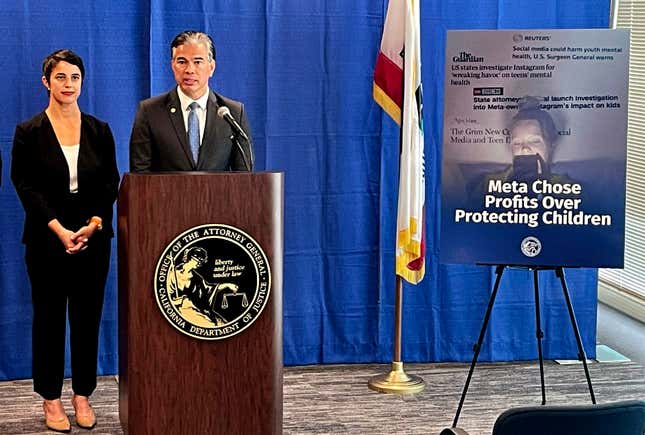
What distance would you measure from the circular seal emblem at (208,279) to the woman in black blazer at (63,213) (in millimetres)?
829

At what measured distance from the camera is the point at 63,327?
424 cm

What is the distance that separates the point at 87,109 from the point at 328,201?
1.34 metres

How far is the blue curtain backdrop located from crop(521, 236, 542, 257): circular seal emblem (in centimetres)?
139

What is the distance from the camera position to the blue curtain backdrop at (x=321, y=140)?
4887 mm

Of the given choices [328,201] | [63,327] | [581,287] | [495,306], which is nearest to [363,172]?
[328,201]

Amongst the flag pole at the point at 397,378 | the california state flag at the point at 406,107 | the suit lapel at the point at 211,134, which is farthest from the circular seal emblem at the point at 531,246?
the suit lapel at the point at 211,134

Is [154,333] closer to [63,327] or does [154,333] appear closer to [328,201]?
[63,327]

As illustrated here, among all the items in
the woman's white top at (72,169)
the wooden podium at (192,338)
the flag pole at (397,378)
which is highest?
the woman's white top at (72,169)

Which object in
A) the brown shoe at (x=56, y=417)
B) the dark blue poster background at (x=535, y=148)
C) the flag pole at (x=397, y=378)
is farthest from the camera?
the flag pole at (x=397, y=378)

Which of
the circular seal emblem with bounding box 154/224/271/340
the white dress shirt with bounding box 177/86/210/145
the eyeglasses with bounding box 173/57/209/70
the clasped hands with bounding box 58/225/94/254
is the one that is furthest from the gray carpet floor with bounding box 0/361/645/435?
the eyeglasses with bounding box 173/57/209/70

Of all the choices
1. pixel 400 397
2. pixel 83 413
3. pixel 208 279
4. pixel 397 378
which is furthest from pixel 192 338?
pixel 397 378

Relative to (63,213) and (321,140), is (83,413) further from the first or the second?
(321,140)

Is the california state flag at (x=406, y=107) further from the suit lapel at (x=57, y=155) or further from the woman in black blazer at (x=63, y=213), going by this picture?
the suit lapel at (x=57, y=155)

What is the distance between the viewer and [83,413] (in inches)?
170
